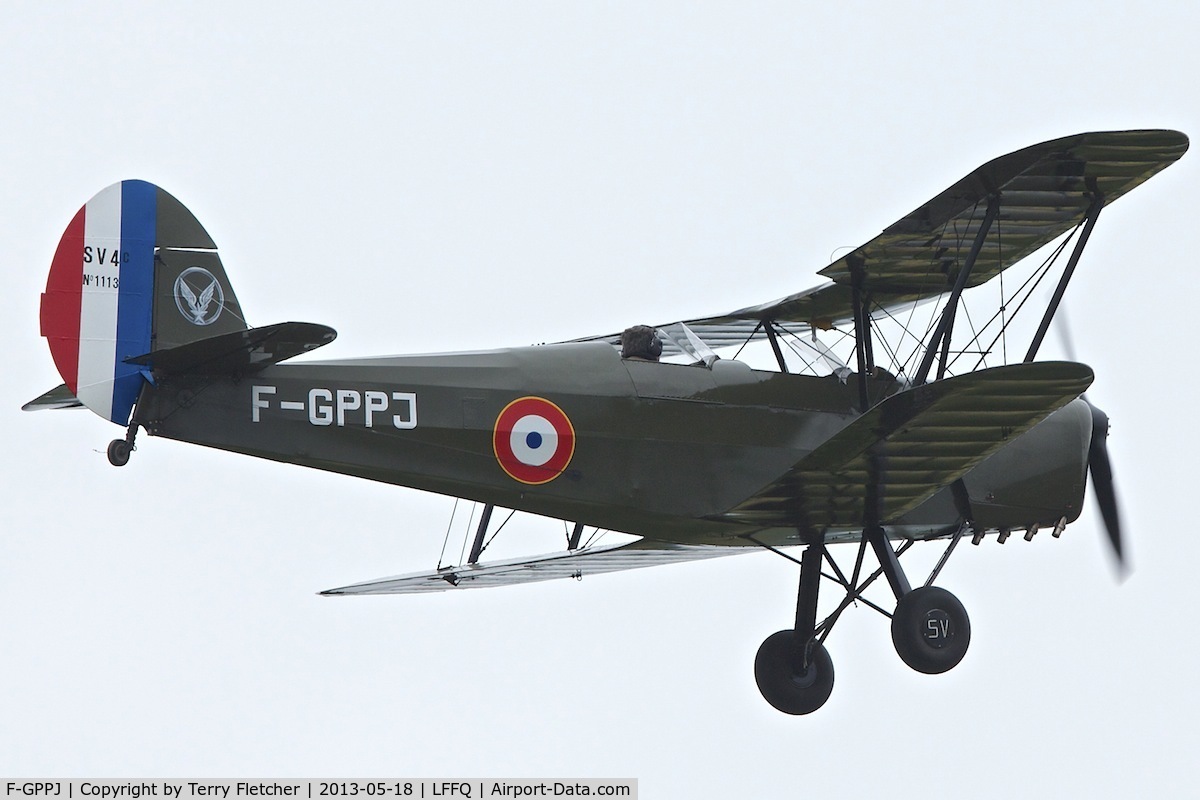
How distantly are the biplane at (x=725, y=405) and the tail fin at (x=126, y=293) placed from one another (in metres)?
0.01

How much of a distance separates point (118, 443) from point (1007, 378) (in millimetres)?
4288


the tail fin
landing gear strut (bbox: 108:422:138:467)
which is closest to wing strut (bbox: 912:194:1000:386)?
the tail fin

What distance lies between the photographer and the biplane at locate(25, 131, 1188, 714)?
881 centimetres

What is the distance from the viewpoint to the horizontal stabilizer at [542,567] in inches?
459

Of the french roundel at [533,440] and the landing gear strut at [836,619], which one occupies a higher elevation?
the french roundel at [533,440]

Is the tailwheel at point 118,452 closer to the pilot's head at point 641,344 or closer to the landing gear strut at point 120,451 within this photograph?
the landing gear strut at point 120,451

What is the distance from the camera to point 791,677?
10625 mm

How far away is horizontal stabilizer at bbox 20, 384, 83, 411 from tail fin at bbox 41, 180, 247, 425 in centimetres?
90

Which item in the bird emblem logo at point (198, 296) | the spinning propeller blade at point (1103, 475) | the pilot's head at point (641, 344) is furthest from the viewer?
the spinning propeller blade at point (1103, 475)

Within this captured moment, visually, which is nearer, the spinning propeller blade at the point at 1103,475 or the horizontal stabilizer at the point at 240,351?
the horizontal stabilizer at the point at 240,351

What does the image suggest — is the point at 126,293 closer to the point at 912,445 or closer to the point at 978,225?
the point at 912,445

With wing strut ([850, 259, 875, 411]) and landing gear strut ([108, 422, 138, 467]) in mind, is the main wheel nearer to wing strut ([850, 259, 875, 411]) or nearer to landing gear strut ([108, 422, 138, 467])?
wing strut ([850, 259, 875, 411])

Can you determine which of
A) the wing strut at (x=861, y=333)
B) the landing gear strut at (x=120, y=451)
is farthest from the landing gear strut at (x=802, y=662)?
the landing gear strut at (x=120, y=451)

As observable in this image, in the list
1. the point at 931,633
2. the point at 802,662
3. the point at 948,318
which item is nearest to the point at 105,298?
the point at 948,318
